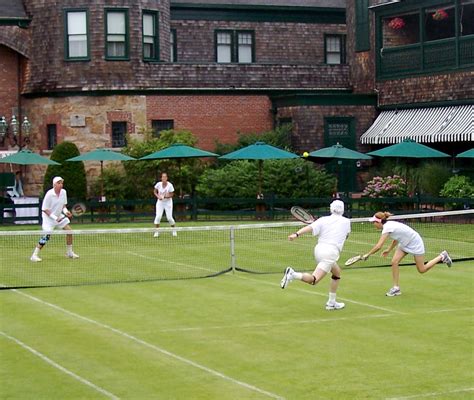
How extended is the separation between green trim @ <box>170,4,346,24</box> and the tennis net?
59.9 feet

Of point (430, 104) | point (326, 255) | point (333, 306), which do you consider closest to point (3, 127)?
point (430, 104)

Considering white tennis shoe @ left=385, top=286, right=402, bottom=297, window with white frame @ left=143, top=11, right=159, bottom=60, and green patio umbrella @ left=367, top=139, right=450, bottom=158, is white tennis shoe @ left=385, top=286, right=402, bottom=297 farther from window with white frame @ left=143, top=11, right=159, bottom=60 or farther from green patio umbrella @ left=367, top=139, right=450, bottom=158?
window with white frame @ left=143, top=11, right=159, bottom=60

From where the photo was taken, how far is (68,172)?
43.8m

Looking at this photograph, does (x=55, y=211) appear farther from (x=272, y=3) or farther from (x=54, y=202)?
(x=272, y=3)

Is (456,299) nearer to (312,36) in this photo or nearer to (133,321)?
(133,321)

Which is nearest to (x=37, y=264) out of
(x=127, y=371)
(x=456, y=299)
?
(x=456, y=299)

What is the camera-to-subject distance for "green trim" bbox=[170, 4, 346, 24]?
51.9 meters

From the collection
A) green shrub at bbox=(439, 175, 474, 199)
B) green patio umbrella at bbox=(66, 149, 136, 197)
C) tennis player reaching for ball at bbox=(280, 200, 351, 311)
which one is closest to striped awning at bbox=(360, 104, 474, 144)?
green shrub at bbox=(439, 175, 474, 199)

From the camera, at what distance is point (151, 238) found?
33.3m

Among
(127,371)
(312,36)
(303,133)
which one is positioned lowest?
(127,371)

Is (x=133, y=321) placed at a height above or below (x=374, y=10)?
below

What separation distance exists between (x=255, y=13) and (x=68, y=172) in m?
13.5

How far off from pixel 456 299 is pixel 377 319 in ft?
9.09

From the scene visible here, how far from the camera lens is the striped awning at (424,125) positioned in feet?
138
